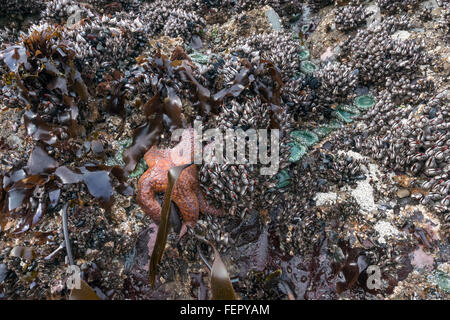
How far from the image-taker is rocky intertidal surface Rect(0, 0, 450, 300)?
2.59 m

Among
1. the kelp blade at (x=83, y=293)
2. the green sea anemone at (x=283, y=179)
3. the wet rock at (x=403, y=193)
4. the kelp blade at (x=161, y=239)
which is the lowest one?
the kelp blade at (x=83, y=293)

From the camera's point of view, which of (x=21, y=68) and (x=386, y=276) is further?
(x=21, y=68)

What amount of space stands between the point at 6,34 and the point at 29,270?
4407mm

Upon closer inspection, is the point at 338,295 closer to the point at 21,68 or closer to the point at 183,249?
the point at 183,249

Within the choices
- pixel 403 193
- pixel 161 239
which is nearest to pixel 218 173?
pixel 161 239

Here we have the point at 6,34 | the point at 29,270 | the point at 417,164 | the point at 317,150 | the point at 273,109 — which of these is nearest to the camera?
the point at 29,270

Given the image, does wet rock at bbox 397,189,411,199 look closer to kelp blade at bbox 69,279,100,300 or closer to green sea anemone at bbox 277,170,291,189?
green sea anemone at bbox 277,170,291,189

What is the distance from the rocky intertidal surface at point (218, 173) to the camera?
259cm

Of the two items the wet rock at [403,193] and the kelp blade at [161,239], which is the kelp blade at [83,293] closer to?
the kelp blade at [161,239]

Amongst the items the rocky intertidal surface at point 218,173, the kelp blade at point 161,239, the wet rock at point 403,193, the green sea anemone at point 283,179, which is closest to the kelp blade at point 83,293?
the rocky intertidal surface at point 218,173

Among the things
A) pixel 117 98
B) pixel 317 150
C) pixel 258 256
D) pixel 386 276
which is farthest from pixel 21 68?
pixel 386 276

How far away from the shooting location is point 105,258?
2.62 meters

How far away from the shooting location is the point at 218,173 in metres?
2.68

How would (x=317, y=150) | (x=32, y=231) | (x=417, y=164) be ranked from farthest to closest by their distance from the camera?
(x=317, y=150) < (x=417, y=164) < (x=32, y=231)
